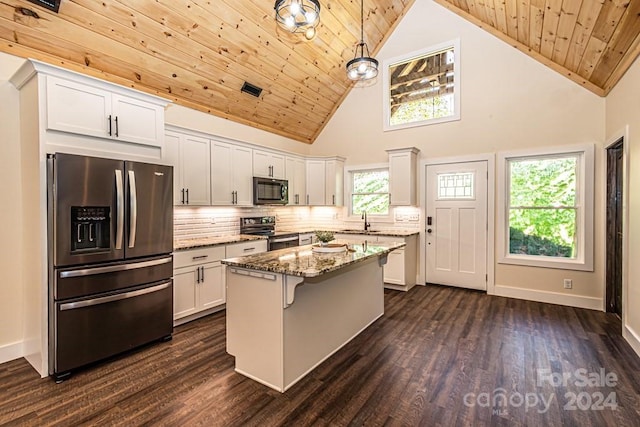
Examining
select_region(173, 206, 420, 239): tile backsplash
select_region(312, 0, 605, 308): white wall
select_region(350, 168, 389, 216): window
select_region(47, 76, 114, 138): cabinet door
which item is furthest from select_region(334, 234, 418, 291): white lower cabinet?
select_region(47, 76, 114, 138): cabinet door

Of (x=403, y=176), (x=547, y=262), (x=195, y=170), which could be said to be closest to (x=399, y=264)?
(x=403, y=176)

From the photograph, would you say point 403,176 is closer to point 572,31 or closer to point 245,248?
point 572,31

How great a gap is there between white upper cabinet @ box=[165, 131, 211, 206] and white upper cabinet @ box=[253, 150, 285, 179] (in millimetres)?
893

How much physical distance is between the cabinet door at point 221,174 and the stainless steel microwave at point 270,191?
429 millimetres

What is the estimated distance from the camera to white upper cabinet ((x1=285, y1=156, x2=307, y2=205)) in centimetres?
550

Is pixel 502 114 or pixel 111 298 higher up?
pixel 502 114

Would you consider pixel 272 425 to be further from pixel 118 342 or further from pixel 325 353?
pixel 118 342

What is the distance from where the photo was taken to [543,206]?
4.34 metres

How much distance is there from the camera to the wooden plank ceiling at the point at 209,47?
279 centimetres

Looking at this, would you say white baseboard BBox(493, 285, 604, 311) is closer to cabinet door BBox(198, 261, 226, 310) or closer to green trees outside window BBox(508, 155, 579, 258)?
green trees outside window BBox(508, 155, 579, 258)

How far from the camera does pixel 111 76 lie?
133 inches

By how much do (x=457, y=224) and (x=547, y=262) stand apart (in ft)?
4.24

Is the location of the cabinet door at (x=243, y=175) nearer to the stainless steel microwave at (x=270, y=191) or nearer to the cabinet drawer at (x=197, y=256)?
the stainless steel microwave at (x=270, y=191)

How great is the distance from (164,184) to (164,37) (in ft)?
5.54
